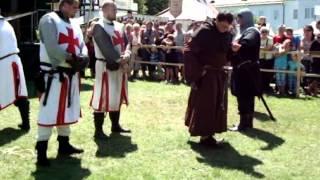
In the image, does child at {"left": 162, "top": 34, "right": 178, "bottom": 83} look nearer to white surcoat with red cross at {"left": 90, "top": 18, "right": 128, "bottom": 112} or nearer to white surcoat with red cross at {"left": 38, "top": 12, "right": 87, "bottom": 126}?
white surcoat with red cross at {"left": 90, "top": 18, "right": 128, "bottom": 112}

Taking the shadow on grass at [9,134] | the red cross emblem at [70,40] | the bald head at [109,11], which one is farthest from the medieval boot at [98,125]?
the red cross emblem at [70,40]

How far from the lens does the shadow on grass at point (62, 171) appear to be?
5992mm

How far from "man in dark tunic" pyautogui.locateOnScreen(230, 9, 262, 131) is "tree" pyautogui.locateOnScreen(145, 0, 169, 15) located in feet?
236

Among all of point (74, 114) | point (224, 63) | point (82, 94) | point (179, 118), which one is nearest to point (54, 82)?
point (74, 114)

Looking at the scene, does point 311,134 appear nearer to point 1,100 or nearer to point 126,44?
point 126,44

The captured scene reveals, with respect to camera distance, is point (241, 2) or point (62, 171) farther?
point (241, 2)

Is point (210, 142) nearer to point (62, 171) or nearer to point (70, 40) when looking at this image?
point (62, 171)

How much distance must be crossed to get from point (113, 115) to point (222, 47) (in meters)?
1.87

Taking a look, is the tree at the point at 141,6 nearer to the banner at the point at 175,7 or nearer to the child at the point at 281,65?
the banner at the point at 175,7

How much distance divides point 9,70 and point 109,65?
1.42m

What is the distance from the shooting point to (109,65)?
7.43 m

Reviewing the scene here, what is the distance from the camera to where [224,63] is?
7.48m

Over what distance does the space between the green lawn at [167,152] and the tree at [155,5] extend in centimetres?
7135

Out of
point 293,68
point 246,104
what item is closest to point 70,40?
point 246,104
